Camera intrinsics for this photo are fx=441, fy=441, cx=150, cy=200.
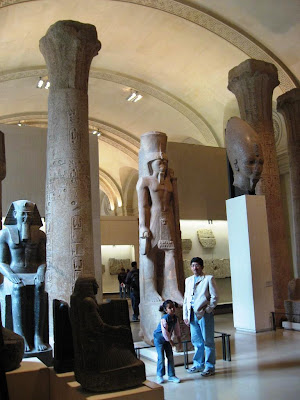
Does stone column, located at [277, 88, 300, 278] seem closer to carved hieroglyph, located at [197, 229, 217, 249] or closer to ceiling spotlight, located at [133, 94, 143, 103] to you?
carved hieroglyph, located at [197, 229, 217, 249]

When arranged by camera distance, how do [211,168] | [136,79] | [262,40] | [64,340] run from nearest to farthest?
[64,340], [262,40], [211,168], [136,79]

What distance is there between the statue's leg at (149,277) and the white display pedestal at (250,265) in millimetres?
1892

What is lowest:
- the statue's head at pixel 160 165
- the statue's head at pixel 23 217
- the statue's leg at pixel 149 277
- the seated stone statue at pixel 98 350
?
the seated stone statue at pixel 98 350

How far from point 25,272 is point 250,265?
4.13 m

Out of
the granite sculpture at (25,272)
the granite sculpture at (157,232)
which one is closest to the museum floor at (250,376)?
the granite sculpture at (157,232)

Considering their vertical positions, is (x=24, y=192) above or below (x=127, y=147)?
below

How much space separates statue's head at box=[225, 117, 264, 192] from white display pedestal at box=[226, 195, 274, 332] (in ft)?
1.31

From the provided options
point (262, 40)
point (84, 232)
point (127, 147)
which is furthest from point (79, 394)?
point (127, 147)

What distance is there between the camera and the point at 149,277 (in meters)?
7.21

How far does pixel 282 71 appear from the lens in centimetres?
1388

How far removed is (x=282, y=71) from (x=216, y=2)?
3092mm

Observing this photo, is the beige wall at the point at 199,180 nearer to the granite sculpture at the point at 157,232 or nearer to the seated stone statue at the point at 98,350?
the granite sculpture at the point at 157,232

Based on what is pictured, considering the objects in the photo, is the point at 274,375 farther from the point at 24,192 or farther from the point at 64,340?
the point at 24,192

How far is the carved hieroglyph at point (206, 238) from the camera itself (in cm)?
1360
